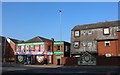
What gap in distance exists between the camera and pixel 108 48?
61438mm

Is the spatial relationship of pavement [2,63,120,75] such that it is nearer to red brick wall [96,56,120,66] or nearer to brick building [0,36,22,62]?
red brick wall [96,56,120,66]

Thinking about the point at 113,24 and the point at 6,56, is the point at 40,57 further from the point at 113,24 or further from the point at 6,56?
the point at 113,24

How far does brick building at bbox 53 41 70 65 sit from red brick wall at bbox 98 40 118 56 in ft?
36.7

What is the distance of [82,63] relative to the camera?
58656mm

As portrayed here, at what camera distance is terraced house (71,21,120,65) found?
5969 cm

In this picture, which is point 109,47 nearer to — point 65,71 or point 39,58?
point 39,58

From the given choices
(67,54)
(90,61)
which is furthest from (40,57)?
(90,61)

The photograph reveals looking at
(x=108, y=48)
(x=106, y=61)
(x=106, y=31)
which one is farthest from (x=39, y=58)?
(x=106, y=61)

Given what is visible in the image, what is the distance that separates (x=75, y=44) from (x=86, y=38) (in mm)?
3450

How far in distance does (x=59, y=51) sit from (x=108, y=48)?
48.4 ft

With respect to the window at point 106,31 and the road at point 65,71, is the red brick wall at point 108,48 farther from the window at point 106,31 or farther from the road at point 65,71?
the road at point 65,71

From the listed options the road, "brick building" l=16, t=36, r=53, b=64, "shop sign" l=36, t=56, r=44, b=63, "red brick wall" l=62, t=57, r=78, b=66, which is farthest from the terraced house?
the road

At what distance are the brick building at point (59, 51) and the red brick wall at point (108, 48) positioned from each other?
36.7 ft

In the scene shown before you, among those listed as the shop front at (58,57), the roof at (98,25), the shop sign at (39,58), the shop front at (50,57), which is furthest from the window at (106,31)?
the shop sign at (39,58)
